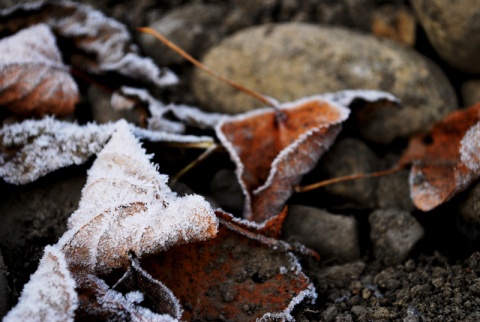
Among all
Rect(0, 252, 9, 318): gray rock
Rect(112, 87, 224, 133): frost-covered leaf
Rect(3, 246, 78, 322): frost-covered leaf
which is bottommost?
Rect(0, 252, 9, 318): gray rock

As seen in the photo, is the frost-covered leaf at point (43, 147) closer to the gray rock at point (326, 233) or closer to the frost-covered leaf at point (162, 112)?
the frost-covered leaf at point (162, 112)

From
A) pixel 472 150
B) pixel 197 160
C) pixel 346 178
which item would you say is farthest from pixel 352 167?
pixel 197 160

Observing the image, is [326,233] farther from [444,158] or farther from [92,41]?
[92,41]

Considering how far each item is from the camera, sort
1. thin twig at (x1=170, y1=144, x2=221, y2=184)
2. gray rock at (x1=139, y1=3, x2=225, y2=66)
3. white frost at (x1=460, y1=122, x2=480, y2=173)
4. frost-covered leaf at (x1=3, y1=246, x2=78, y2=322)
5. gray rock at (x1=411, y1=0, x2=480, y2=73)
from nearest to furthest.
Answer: frost-covered leaf at (x1=3, y1=246, x2=78, y2=322) → white frost at (x1=460, y1=122, x2=480, y2=173) → thin twig at (x1=170, y1=144, x2=221, y2=184) → gray rock at (x1=411, y1=0, x2=480, y2=73) → gray rock at (x1=139, y1=3, x2=225, y2=66)

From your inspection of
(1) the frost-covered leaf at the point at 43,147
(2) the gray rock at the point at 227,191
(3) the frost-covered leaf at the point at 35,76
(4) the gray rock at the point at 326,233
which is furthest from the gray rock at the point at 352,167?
(3) the frost-covered leaf at the point at 35,76

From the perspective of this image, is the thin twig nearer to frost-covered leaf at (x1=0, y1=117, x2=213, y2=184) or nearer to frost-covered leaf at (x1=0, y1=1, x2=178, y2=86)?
frost-covered leaf at (x1=0, y1=117, x2=213, y2=184)

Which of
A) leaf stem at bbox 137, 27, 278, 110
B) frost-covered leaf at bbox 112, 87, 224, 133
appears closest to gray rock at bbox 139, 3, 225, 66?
leaf stem at bbox 137, 27, 278, 110
